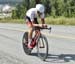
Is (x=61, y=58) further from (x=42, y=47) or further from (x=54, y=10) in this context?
(x=54, y=10)

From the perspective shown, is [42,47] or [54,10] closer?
[42,47]

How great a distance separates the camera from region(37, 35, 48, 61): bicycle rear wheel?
9.30 metres

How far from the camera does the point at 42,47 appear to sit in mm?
9562

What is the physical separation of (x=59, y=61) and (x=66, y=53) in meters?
1.36

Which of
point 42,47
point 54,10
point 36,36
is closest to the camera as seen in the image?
point 42,47

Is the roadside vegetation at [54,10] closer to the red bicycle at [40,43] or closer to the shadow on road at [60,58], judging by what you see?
the shadow on road at [60,58]

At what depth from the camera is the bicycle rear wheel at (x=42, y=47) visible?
9297mm

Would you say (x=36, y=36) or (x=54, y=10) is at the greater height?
(x=36, y=36)

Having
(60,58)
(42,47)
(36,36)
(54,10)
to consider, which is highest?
(36,36)

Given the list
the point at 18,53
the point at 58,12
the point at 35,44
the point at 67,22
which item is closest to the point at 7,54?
the point at 18,53

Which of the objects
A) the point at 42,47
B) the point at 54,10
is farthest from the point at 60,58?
the point at 54,10

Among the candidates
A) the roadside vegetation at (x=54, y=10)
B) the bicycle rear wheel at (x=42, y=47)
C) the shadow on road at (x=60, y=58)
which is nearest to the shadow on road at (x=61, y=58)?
the shadow on road at (x=60, y=58)

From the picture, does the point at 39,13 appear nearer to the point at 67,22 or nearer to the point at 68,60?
the point at 68,60

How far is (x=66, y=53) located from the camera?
10430 millimetres
